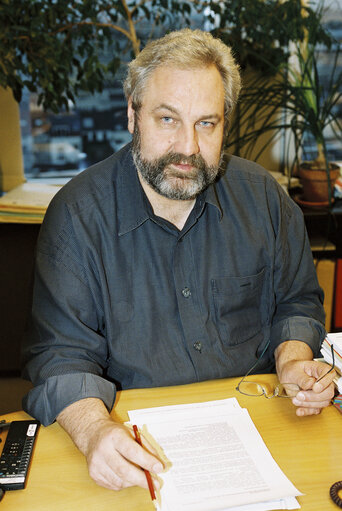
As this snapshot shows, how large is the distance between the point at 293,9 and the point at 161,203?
1.40 metres

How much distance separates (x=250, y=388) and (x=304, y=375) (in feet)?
0.39

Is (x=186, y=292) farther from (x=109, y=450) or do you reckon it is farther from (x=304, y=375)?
(x=109, y=450)

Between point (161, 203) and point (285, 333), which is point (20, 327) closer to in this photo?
point (161, 203)

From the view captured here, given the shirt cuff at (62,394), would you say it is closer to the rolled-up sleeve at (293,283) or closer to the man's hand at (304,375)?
the man's hand at (304,375)

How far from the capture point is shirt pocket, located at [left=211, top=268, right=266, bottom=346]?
146 centimetres

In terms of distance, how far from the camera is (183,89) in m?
1.41

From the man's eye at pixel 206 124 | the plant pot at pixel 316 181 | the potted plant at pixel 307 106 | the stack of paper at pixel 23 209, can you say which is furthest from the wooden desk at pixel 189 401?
the plant pot at pixel 316 181

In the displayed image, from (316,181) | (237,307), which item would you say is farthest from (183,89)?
(316,181)

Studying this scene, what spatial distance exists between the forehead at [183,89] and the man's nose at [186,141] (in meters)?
0.05

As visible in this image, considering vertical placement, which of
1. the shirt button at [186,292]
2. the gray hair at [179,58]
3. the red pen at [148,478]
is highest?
the gray hair at [179,58]

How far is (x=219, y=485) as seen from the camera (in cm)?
99

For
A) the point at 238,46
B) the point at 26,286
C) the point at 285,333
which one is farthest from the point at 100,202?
the point at 238,46

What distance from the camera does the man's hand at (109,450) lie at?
38.9 inches

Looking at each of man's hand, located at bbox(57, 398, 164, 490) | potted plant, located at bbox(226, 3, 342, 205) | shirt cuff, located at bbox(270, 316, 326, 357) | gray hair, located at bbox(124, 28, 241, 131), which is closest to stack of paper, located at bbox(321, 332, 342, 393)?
shirt cuff, located at bbox(270, 316, 326, 357)
